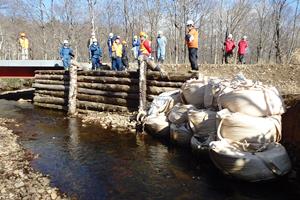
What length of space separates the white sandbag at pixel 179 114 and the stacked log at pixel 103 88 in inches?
65.0

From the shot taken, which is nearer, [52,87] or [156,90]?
[156,90]

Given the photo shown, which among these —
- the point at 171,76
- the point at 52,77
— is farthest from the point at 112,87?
the point at 52,77

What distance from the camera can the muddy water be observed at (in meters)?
5.70

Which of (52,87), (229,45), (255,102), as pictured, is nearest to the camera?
(255,102)

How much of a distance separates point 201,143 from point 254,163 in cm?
170

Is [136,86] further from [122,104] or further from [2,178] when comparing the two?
[2,178]

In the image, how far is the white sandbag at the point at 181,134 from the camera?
8195mm

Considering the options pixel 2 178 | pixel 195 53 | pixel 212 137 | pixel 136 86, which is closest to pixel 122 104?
pixel 136 86

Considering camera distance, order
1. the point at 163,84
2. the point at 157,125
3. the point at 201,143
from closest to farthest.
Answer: the point at 201,143
the point at 157,125
the point at 163,84

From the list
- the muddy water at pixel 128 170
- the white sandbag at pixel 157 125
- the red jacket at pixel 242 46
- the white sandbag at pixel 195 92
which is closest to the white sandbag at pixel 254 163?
the muddy water at pixel 128 170

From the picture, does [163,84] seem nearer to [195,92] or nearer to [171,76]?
[171,76]

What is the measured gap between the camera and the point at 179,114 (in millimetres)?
8695

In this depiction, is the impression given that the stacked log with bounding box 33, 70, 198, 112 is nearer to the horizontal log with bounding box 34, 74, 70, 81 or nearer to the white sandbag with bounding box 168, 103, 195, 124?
the horizontal log with bounding box 34, 74, 70, 81

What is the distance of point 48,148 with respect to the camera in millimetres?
8273
